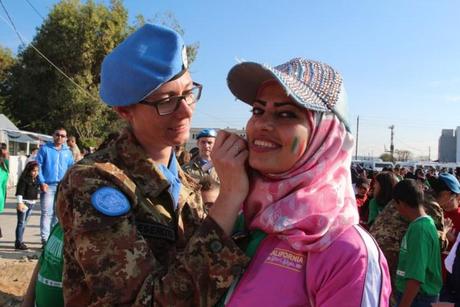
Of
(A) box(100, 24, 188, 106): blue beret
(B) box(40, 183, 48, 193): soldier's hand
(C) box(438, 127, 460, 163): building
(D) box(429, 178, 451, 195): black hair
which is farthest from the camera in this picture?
(C) box(438, 127, 460, 163): building

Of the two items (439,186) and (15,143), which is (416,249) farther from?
(15,143)

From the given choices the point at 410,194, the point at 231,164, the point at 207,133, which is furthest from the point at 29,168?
the point at 231,164

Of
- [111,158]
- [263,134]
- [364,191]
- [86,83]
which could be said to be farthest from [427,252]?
[86,83]

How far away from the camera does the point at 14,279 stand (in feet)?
19.5

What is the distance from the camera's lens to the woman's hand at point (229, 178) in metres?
1.45

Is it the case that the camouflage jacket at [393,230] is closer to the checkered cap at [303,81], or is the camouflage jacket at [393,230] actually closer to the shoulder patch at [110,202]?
the checkered cap at [303,81]

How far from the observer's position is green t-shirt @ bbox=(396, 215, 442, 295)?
3.53 metres

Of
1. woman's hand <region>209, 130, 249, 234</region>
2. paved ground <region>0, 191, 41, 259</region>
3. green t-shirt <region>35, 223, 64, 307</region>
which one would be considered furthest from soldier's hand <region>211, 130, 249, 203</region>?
paved ground <region>0, 191, 41, 259</region>

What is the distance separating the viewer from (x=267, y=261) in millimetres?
1466

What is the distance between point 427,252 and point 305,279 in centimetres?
260

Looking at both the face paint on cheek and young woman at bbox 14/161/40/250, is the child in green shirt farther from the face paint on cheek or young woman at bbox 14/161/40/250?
young woman at bbox 14/161/40/250

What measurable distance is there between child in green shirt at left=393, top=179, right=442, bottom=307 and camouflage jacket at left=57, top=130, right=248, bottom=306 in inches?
101

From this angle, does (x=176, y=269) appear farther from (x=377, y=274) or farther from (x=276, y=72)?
(x=276, y=72)

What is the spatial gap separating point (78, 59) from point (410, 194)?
80.7ft
